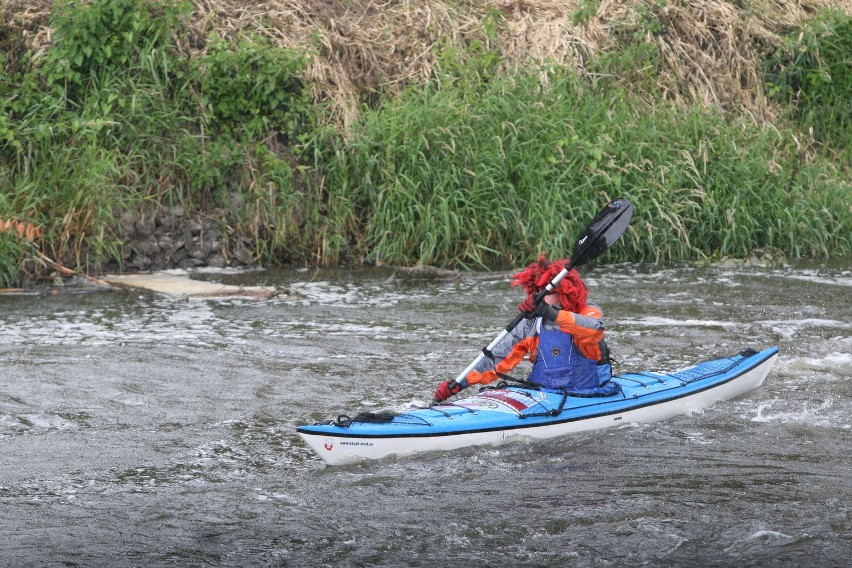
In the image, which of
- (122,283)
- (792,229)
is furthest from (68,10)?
(792,229)

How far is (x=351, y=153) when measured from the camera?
10969mm

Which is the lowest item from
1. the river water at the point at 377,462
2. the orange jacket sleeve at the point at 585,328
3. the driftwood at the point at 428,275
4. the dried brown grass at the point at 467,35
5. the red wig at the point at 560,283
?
the river water at the point at 377,462

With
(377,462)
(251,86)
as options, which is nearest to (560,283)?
(377,462)

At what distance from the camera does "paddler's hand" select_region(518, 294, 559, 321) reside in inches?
236

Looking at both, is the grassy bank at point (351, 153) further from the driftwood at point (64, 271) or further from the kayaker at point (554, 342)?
the kayaker at point (554, 342)

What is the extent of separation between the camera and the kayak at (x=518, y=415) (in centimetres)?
552

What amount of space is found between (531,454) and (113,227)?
5.68 m

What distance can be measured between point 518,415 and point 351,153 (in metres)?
5.56

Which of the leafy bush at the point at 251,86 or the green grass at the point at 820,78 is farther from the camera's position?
the green grass at the point at 820,78

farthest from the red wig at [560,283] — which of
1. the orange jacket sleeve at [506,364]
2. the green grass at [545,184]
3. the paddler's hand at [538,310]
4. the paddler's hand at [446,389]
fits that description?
the green grass at [545,184]

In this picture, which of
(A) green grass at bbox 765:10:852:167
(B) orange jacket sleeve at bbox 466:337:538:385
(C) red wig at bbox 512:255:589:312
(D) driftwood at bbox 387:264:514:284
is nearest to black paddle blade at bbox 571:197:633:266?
(C) red wig at bbox 512:255:589:312

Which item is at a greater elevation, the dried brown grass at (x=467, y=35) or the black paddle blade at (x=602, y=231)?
the dried brown grass at (x=467, y=35)

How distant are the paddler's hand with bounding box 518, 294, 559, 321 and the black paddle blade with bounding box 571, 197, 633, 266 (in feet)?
3.17

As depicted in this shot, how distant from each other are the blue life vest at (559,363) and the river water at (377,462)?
1.01 ft
